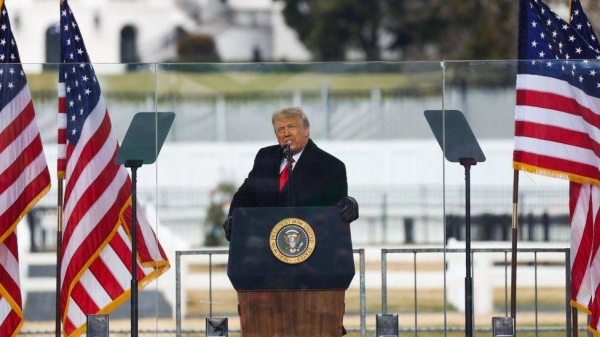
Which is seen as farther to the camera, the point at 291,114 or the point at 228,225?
the point at 291,114

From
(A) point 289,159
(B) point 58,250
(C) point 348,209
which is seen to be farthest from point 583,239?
(B) point 58,250

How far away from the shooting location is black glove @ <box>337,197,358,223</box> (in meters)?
Result: 11.6

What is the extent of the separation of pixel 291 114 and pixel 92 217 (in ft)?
5.53

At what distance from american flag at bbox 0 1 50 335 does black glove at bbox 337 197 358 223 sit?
2.29 metres

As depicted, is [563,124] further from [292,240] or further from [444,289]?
[292,240]

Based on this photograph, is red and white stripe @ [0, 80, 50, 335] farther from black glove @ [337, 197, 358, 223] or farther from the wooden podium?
black glove @ [337, 197, 358, 223]

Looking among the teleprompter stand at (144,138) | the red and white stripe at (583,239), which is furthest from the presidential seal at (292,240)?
the red and white stripe at (583,239)

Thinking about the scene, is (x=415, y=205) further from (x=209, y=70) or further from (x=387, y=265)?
(x=209, y=70)

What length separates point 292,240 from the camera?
11562mm

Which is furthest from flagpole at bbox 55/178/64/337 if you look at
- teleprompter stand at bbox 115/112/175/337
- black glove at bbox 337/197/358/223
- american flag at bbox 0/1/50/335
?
black glove at bbox 337/197/358/223

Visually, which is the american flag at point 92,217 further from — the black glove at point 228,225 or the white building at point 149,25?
the white building at point 149,25

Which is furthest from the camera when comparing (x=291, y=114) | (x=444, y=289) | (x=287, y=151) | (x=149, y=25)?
(x=149, y=25)

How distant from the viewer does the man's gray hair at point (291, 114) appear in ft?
39.4

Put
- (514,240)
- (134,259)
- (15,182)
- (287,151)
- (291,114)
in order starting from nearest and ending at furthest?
(287,151), (134,259), (291,114), (15,182), (514,240)
